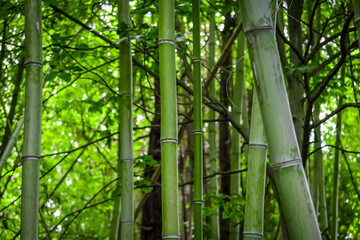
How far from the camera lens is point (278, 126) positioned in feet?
3.65

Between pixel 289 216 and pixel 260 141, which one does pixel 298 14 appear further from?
pixel 289 216

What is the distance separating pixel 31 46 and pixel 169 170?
672mm

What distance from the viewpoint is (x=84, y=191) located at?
489 cm

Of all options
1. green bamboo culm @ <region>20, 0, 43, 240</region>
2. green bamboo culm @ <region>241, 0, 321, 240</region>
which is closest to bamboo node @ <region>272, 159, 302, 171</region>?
green bamboo culm @ <region>241, 0, 321, 240</region>

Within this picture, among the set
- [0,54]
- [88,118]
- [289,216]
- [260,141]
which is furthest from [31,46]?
[88,118]

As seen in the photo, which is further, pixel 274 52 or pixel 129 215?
pixel 129 215

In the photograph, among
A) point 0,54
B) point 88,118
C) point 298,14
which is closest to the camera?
point 298,14

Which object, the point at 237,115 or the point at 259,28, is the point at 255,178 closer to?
the point at 259,28

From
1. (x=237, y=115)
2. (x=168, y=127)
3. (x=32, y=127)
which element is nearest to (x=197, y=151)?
(x=168, y=127)

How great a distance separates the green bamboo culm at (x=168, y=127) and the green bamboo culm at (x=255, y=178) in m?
0.25

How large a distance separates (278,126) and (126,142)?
0.97 m

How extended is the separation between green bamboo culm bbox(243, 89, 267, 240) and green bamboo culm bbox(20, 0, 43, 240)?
728 millimetres

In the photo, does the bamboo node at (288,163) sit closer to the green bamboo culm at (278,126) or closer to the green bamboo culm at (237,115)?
the green bamboo culm at (278,126)

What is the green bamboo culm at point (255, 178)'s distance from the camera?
1.52 metres
